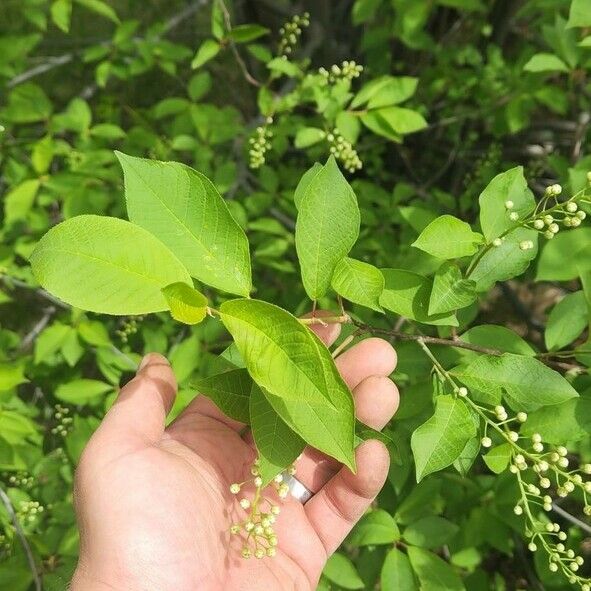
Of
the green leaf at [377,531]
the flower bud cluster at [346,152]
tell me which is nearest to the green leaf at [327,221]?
the flower bud cluster at [346,152]

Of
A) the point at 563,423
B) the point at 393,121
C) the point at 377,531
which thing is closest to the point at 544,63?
the point at 393,121

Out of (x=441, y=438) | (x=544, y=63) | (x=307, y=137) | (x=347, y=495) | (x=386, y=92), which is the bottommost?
(x=347, y=495)

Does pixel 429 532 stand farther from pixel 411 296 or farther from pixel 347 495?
pixel 411 296

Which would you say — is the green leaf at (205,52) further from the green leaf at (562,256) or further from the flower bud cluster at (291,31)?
the green leaf at (562,256)

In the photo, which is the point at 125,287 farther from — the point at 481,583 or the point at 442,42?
the point at 442,42

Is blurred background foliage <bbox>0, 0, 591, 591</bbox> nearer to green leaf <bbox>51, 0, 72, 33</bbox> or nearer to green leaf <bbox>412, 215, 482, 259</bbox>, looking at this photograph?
green leaf <bbox>51, 0, 72, 33</bbox>

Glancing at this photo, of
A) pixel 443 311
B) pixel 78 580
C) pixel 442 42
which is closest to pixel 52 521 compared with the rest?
pixel 78 580
